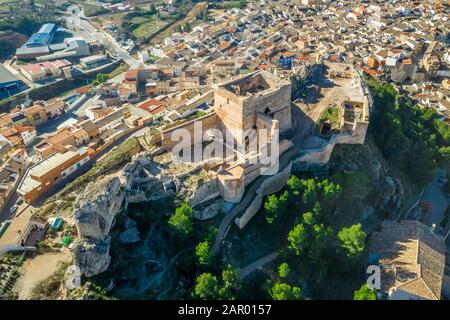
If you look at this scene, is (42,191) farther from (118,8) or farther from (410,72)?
(118,8)

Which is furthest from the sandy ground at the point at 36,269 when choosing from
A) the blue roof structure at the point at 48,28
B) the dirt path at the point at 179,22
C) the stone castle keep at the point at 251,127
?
the blue roof structure at the point at 48,28

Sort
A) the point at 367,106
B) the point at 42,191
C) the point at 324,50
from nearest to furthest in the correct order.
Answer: the point at 42,191 < the point at 367,106 < the point at 324,50

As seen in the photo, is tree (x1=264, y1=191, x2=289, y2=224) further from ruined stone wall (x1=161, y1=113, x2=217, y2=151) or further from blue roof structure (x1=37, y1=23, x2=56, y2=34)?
blue roof structure (x1=37, y1=23, x2=56, y2=34)

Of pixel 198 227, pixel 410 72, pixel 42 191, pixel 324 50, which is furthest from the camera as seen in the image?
pixel 324 50

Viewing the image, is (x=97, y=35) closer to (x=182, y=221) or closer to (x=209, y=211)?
(x=209, y=211)

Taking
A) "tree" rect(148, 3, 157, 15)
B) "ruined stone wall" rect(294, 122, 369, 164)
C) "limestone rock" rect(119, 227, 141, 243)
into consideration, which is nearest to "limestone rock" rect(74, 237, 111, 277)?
"limestone rock" rect(119, 227, 141, 243)

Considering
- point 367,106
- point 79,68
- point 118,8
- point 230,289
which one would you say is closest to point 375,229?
point 367,106
